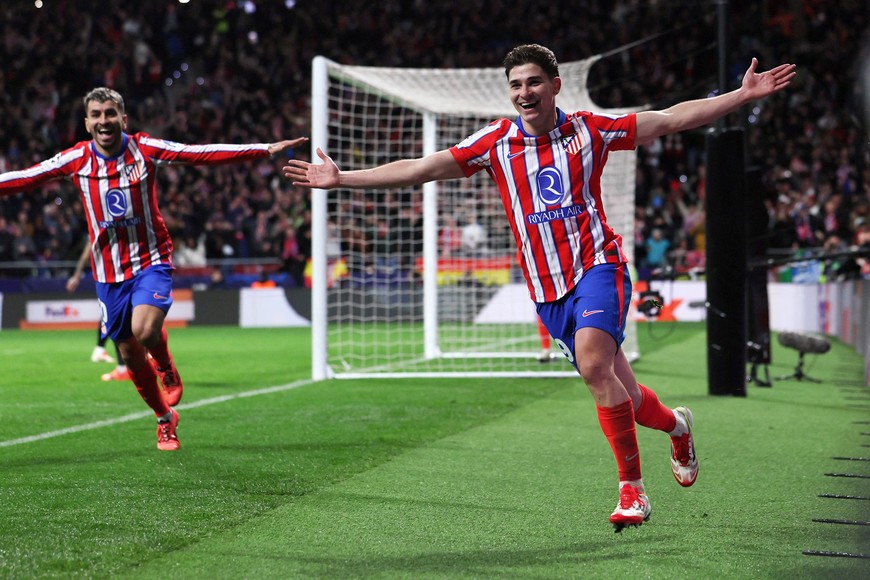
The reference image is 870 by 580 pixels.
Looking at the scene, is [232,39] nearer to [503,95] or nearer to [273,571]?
[503,95]

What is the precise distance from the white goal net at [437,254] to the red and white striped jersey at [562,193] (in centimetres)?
418

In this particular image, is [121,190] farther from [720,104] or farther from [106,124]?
[720,104]

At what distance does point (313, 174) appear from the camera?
4387 mm

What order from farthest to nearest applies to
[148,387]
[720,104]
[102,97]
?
[148,387]
[102,97]
[720,104]

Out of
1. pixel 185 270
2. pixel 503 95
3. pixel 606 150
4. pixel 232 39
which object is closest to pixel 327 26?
pixel 232 39

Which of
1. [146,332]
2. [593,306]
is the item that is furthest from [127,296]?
[593,306]

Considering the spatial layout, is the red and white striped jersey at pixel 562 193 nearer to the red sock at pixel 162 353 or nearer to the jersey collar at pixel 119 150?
the jersey collar at pixel 119 150

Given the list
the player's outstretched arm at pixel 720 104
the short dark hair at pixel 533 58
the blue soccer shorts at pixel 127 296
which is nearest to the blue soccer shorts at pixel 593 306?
the player's outstretched arm at pixel 720 104

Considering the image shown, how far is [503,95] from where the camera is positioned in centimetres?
1145

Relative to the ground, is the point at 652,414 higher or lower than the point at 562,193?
lower

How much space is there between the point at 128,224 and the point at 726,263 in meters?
5.11

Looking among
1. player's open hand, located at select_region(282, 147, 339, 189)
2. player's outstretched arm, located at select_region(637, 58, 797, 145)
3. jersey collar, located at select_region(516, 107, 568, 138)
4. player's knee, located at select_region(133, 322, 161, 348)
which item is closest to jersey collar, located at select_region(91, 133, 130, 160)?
player's knee, located at select_region(133, 322, 161, 348)

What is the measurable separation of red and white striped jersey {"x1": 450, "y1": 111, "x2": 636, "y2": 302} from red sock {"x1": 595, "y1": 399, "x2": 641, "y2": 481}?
0.52 metres

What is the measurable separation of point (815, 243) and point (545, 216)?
16.5 meters
